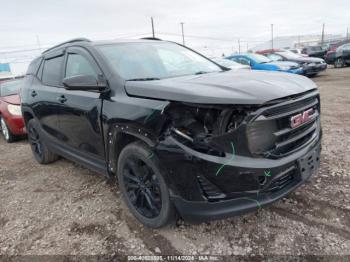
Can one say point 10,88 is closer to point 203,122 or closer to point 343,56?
point 203,122

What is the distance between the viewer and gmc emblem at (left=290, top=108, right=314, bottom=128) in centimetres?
239

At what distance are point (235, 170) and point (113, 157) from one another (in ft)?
4.54

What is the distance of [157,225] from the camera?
8.89 ft

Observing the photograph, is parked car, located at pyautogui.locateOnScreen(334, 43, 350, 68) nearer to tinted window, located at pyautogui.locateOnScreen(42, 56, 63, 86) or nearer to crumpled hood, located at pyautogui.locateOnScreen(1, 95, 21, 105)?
crumpled hood, located at pyautogui.locateOnScreen(1, 95, 21, 105)

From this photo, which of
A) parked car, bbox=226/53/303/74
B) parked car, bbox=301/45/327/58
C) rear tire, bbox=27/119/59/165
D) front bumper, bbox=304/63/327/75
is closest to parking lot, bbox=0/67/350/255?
rear tire, bbox=27/119/59/165

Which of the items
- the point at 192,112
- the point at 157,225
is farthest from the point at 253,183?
the point at 157,225

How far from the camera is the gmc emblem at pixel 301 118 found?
2.39 meters

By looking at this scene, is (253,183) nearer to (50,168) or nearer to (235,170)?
(235,170)

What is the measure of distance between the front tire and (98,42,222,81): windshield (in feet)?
2.60

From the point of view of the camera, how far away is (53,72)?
420cm

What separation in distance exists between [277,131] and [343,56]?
17675mm

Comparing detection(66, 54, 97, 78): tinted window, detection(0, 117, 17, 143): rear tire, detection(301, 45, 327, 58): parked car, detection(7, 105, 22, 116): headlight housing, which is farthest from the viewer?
detection(301, 45, 327, 58): parked car

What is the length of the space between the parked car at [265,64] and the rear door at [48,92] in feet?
28.9

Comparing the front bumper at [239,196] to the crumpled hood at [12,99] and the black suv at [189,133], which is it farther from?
the crumpled hood at [12,99]
